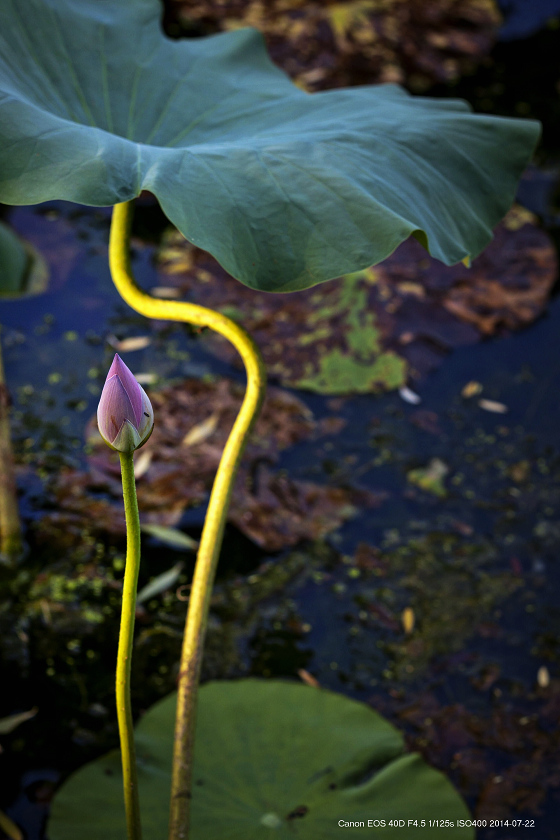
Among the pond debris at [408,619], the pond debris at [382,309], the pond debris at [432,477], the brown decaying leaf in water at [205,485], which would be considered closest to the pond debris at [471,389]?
the pond debris at [382,309]

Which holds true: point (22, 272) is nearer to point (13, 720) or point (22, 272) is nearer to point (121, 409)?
point (13, 720)

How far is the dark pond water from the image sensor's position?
4.38 feet

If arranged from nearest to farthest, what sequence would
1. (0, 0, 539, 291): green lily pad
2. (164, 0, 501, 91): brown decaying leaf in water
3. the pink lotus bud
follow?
1. the pink lotus bud
2. (0, 0, 539, 291): green lily pad
3. (164, 0, 501, 91): brown decaying leaf in water

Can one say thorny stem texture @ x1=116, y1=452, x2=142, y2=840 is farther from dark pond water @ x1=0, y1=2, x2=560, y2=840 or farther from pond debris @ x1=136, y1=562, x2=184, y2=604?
pond debris @ x1=136, y1=562, x2=184, y2=604

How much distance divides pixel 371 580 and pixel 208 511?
89cm

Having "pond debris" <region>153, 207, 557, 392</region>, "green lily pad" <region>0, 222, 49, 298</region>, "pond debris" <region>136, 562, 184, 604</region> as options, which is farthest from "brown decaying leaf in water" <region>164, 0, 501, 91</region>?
"pond debris" <region>136, 562, 184, 604</region>

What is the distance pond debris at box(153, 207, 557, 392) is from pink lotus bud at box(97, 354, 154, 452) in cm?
151

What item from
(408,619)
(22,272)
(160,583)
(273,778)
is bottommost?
(408,619)

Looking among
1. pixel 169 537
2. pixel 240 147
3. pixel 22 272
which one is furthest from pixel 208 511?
pixel 22 272

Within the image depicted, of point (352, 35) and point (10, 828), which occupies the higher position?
point (352, 35)

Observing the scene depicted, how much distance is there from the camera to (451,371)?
2.27 metres

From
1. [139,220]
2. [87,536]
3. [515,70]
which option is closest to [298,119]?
[87,536]

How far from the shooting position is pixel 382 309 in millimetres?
2283

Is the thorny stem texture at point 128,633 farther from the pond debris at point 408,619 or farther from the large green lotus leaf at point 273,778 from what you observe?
the pond debris at point 408,619
